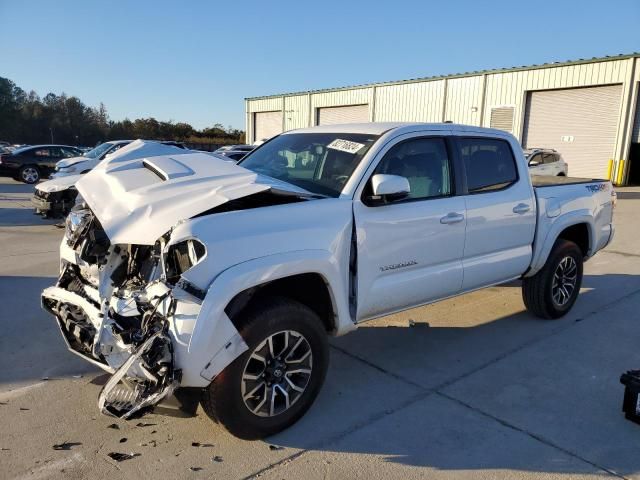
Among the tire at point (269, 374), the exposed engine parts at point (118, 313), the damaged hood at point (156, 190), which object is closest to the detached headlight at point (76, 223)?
the exposed engine parts at point (118, 313)

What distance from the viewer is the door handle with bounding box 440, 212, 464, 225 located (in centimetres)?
400

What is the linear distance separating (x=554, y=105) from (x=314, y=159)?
77.6 ft

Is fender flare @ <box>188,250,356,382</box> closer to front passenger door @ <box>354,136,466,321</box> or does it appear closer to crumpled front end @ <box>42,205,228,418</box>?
crumpled front end @ <box>42,205,228,418</box>

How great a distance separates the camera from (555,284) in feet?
17.8

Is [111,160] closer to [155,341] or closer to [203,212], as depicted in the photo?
[203,212]

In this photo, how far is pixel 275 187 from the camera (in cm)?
326

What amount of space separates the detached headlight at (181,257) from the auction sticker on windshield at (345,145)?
5.18ft

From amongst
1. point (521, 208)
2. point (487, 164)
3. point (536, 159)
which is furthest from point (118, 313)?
point (536, 159)

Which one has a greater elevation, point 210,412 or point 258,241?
point 258,241

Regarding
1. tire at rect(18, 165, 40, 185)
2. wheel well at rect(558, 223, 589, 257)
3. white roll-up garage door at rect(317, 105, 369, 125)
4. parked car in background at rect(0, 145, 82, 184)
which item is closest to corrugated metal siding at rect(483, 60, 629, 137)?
white roll-up garage door at rect(317, 105, 369, 125)

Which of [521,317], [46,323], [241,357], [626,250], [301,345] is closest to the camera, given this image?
[241,357]

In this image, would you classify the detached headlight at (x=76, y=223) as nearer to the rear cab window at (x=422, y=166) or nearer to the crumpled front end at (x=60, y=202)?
the rear cab window at (x=422, y=166)

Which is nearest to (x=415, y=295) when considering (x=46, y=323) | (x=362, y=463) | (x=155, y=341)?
(x=362, y=463)

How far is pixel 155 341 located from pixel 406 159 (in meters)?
2.34
